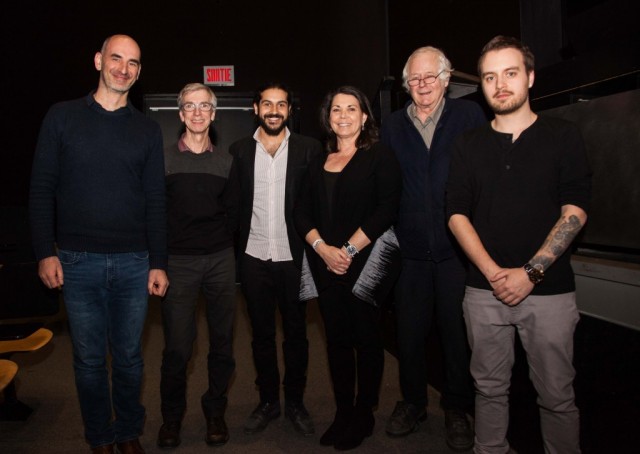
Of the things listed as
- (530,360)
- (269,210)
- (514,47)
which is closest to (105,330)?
(269,210)

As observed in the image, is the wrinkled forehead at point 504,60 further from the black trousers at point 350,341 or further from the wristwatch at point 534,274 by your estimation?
the black trousers at point 350,341

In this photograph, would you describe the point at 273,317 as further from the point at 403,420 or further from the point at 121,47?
the point at 121,47

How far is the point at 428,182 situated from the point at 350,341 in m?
0.80

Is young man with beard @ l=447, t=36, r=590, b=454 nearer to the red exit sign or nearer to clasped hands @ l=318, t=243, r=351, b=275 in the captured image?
clasped hands @ l=318, t=243, r=351, b=275

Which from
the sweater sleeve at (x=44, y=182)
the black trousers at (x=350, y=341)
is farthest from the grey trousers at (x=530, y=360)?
the sweater sleeve at (x=44, y=182)

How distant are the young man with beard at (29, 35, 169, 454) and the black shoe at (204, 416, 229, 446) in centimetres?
34

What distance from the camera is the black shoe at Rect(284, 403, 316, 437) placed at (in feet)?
8.05

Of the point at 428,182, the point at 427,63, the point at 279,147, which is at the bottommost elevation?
the point at 428,182

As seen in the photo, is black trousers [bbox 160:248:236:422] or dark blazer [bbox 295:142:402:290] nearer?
dark blazer [bbox 295:142:402:290]

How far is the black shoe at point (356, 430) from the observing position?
230cm

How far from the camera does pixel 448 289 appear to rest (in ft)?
7.47

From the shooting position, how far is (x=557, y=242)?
1663mm

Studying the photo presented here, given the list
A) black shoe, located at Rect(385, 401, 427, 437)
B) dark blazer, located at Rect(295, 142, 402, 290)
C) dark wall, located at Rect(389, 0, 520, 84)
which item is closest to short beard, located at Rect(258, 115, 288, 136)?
dark blazer, located at Rect(295, 142, 402, 290)

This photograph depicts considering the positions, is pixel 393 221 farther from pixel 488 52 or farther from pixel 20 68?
pixel 20 68
